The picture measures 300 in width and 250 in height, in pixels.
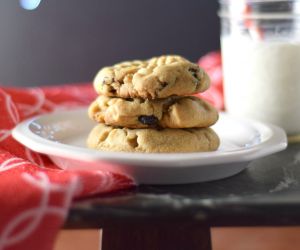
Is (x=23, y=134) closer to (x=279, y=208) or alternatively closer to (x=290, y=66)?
(x=279, y=208)

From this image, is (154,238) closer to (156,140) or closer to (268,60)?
(156,140)

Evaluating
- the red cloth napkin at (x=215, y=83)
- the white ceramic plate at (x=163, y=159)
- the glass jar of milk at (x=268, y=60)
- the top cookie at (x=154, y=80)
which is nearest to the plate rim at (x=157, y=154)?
the white ceramic plate at (x=163, y=159)

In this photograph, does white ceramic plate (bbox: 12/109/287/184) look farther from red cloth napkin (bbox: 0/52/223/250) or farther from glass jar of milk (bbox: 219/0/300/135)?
glass jar of milk (bbox: 219/0/300/135)

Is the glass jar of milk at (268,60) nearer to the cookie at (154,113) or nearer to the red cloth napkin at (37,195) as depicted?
the cookie at (154,113)

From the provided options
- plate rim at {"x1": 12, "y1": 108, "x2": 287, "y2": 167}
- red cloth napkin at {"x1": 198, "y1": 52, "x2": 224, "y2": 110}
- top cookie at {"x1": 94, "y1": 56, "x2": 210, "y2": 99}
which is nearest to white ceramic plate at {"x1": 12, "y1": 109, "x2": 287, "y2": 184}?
plate rim at {"x1": 12, "y1": 108, "x2": 287, "y2": 167}

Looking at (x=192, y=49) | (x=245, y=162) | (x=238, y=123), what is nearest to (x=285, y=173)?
(x=245, y=162)

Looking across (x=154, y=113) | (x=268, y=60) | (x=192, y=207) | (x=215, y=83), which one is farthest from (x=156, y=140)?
(x=215, y=83)
